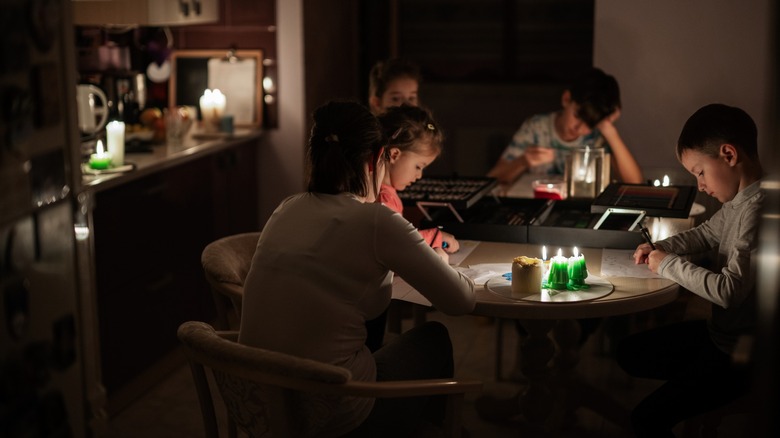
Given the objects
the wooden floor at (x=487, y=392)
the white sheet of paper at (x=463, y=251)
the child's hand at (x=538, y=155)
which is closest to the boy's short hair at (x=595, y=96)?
the child's hand at (x=538, y=155)

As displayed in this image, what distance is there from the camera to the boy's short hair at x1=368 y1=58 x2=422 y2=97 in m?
3.64

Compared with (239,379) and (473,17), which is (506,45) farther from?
(239,379)

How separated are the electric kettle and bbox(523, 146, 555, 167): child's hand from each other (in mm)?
1556

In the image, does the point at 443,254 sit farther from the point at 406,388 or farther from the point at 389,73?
the point at 389,73

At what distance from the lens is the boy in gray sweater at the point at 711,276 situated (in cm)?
225

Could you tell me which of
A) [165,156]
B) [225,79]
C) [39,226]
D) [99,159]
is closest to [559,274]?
[39,226]

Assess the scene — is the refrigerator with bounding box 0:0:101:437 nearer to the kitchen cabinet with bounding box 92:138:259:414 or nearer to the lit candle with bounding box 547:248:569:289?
the lit candle with bounding box 547:248:569:289

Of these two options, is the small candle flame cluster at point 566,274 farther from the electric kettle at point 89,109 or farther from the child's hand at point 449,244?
the electric kettle at point 89,109

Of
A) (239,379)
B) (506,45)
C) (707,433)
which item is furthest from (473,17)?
(239,379)

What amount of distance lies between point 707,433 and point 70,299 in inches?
63.9

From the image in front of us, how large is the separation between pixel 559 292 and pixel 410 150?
0.61m

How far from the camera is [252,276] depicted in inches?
80.7

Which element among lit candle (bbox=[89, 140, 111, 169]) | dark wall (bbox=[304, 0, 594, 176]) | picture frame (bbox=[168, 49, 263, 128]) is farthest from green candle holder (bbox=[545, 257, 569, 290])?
dark wall (bbox=[304, 0, 594, 176])

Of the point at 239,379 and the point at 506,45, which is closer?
the point at 239,379
